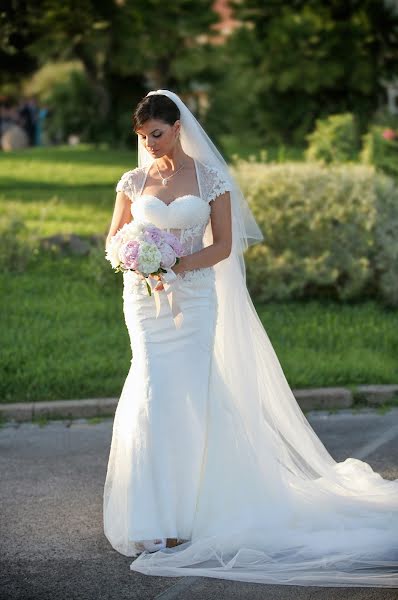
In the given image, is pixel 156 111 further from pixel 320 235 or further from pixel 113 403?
pixel 320 235

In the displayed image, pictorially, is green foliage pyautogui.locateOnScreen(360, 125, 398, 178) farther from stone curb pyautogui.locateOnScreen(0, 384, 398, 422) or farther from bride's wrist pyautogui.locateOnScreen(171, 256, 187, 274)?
bride's wrist pyautogui.locateOnScreen(171, 256, 187, 274)

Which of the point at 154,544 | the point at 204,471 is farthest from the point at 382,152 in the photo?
the point at 154,544

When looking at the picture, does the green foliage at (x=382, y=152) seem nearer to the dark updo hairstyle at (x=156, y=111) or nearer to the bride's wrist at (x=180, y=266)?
the dark updo hairstyle at (x=156, y=111)

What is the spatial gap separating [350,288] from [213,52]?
18637mm

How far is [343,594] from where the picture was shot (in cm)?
540

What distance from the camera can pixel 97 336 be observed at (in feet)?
35.4

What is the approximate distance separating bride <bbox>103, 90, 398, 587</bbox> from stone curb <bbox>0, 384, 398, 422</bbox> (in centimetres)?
266

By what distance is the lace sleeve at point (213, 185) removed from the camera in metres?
6.28

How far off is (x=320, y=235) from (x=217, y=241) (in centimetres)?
637

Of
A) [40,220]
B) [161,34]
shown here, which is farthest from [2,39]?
[161,34]

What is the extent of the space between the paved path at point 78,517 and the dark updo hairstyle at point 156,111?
7.54 feet

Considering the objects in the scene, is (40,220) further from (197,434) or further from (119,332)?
(197,434)

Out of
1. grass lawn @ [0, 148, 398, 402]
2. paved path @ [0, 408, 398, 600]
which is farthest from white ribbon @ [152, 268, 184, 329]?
grass lawn @ [0, 148, 398, 402]

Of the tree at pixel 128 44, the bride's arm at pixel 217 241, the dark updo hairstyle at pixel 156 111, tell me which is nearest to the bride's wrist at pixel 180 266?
the bride's arm at pixel 217 241
